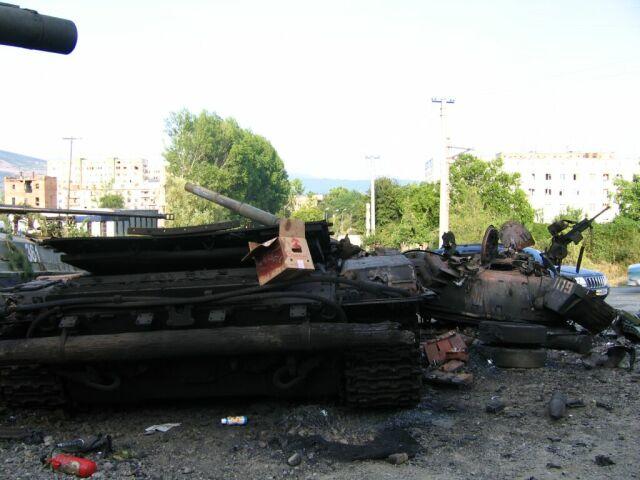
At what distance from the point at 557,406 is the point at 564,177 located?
295 feet

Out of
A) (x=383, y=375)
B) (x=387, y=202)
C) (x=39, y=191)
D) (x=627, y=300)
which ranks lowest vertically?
(x=627, y=300)

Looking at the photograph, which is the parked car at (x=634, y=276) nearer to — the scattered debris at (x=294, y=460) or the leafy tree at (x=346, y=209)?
the scattered debris at (x=294, y=460)

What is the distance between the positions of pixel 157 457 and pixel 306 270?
5.73 feet

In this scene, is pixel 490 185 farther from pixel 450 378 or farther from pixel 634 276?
pixel 450 378

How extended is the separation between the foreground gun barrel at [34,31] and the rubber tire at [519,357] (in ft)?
19.0

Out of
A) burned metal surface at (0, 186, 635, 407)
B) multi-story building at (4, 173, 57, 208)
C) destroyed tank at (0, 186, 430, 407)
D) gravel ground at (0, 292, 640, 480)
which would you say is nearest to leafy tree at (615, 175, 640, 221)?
gravel ground at (0, 292, 640, 480)

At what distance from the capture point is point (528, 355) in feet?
26.8

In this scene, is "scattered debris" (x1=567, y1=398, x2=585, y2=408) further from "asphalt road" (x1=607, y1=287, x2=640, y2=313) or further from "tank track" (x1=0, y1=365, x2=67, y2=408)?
"asphalt road" (x1=607, y1=287, x2=640, y2=313)

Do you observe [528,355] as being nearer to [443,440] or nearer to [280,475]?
[443,440]

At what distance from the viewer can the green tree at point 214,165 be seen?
47.9 metres

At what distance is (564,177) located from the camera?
9131 centimetres

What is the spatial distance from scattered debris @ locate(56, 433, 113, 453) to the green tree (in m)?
40.4

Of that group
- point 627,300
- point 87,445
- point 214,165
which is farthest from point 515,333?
point 214,165

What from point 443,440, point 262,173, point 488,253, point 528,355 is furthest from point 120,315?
point 262,173
